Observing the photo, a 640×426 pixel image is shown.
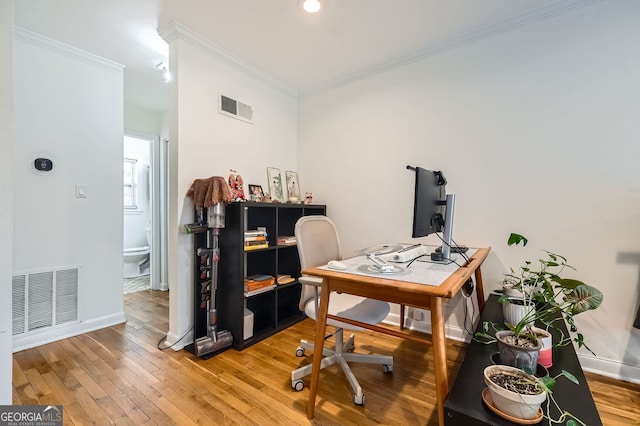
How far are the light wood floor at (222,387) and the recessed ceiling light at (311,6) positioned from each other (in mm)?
2442

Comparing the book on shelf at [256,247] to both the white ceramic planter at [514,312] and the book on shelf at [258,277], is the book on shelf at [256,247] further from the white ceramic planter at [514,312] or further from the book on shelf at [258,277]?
the white ceramic planter at [514,312]

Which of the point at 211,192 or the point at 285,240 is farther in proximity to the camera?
the point at 285,240

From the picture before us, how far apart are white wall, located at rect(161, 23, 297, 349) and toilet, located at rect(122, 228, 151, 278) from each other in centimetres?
279

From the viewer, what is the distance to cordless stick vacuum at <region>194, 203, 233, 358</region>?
2.04 metres

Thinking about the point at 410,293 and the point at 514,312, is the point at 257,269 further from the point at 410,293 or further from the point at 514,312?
the point at 514,312

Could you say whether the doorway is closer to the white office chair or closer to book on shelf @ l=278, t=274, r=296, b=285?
book on shelf @ l=278, t=274, r=296, b=285

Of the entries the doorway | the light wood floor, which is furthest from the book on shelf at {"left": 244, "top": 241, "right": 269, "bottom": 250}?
the doorway

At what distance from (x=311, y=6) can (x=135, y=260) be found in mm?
4539

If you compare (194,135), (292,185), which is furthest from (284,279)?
(194,135)

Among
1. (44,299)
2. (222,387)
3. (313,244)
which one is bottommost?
(222,387)

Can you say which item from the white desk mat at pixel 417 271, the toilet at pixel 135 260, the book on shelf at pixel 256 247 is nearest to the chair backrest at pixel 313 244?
the white desk mat at pixel 417 271

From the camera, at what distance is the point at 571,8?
1834 millimetres

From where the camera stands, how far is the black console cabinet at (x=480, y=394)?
862mm

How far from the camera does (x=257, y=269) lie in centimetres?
259
